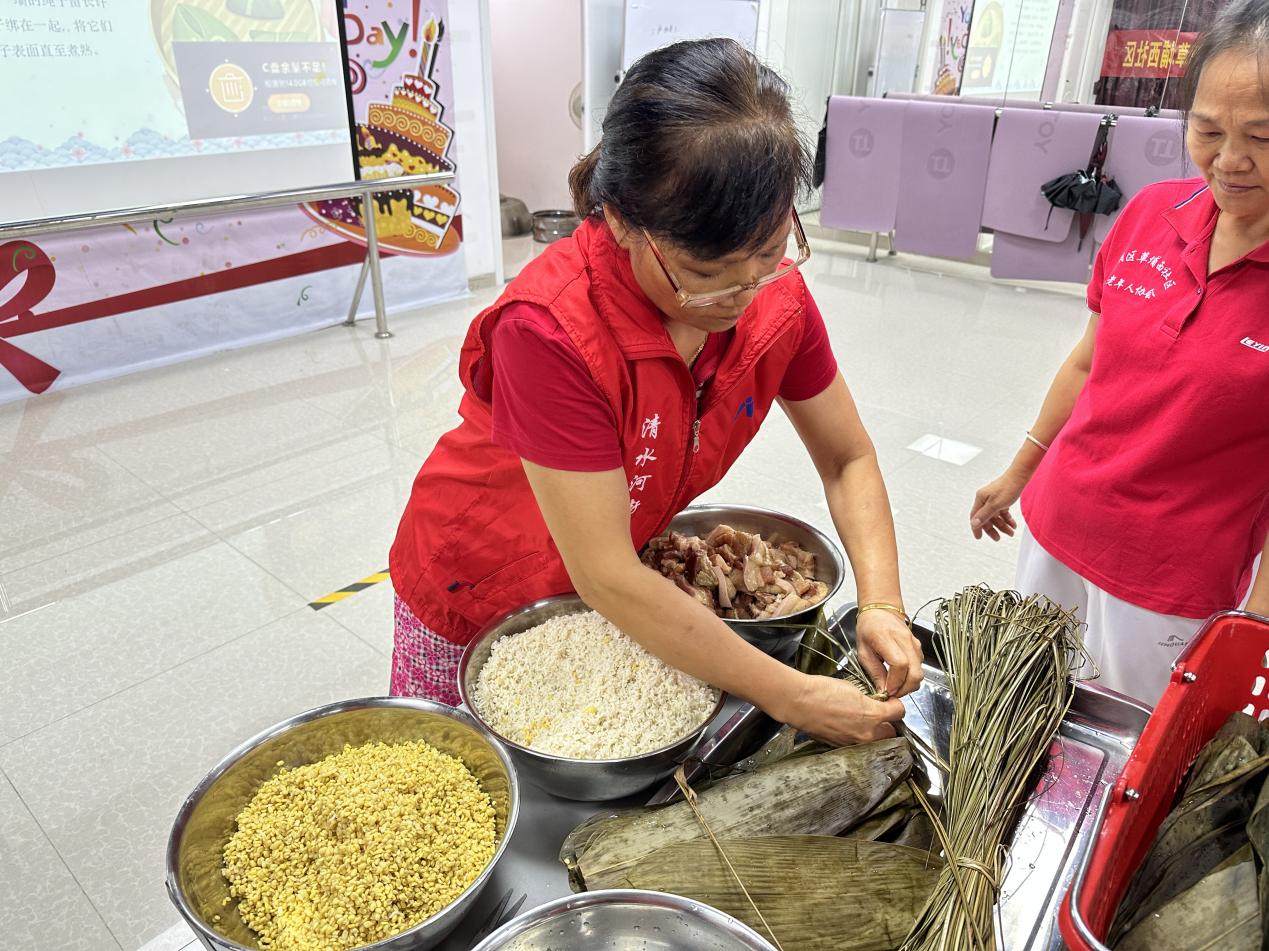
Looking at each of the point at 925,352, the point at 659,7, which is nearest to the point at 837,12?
the point at 659,7

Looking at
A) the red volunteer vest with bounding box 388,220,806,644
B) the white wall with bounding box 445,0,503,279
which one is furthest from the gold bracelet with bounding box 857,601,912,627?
the white wall with bounding box 445,0,503,279

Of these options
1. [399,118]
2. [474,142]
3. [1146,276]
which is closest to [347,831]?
[1146,276]

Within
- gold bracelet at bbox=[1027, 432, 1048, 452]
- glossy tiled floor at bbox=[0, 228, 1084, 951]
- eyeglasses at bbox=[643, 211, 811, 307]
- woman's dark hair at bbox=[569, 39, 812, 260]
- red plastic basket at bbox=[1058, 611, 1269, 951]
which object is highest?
→ woman's dark hair at bbox=[569, 39, 812, 260]

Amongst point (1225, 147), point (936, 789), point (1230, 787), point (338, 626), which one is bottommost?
point (338, 626)

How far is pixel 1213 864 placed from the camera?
775 millimetres

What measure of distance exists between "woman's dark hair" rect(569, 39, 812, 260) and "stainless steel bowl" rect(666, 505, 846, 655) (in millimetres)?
489

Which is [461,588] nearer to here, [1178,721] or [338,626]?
[1178,721]

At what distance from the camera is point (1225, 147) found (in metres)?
1.13

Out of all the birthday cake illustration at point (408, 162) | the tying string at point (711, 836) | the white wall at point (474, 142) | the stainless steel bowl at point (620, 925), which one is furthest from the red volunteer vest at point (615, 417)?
the white wall at point (474, 142)

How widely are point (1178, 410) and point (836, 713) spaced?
0.74 metres

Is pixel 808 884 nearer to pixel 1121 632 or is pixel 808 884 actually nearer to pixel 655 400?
pixel 655 400

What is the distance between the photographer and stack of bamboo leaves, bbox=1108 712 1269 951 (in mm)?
696

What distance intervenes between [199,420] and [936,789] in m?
3.51

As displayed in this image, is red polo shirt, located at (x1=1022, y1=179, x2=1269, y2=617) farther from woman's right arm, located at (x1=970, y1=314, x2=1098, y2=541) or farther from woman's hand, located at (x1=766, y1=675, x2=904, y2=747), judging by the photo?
woman's hand, located at (x1=766, y1=675, x2=904, y2=747)
